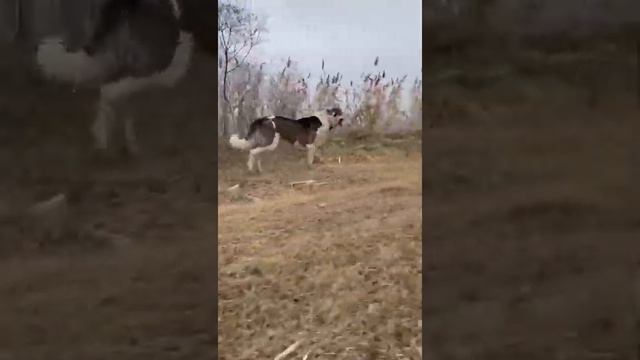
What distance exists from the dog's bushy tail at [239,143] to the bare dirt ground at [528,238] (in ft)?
1.74

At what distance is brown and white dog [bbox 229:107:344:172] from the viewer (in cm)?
221

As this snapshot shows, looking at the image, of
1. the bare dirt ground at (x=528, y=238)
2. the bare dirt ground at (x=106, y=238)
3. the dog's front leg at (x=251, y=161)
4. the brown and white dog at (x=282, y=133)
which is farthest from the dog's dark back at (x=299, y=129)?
the bare dirt ground at (x=528, y=238)

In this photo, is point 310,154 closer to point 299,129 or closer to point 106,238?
point 299,129

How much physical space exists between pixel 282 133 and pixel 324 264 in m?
0.39

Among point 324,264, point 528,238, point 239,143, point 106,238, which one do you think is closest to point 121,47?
point 239,143

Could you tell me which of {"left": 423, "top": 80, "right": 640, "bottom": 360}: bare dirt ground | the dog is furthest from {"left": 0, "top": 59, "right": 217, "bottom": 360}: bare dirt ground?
{"left": 423, "top": 80, "right": 640, "bottom": 360}: bare dirt ground

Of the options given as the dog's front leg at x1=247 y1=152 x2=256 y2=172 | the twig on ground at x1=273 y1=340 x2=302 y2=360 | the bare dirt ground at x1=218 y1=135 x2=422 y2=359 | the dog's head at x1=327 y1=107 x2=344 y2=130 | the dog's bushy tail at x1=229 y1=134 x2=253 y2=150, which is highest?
the dog's head at x1=327 y1=107 x2=344 y2=130

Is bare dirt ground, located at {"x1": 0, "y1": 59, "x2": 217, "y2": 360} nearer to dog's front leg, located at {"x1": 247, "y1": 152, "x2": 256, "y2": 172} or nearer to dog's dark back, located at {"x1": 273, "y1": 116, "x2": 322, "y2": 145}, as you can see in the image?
dog's front leg, located at {"x1": 247, "y1": 152, "x2": 256, "y2": 172}

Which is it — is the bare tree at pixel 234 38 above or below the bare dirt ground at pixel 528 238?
above

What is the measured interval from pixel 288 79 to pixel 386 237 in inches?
20.6

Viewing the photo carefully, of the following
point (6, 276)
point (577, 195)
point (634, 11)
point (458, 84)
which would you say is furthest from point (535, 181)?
point (6, 276)

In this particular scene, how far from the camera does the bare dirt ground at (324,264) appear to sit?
219cm

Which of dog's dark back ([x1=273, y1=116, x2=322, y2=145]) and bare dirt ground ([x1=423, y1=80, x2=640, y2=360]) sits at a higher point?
dog's dark back ([x1=273, y1=116, x2=322, y2=145])

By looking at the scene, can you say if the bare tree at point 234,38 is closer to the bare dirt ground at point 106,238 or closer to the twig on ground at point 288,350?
the bare dirt ground at point 106,238
